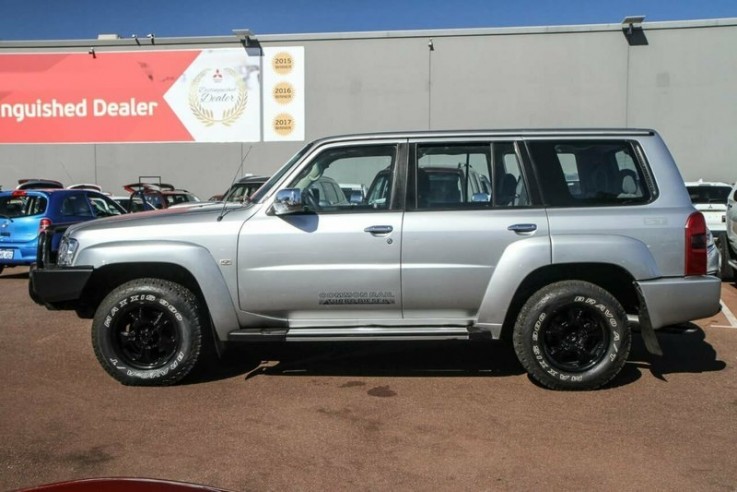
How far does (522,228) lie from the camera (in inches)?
209

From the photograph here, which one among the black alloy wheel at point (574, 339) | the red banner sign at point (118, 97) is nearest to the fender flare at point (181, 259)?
the black alloy wheel at point (574, 339)

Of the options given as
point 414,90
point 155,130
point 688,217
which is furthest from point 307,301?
point 155,130

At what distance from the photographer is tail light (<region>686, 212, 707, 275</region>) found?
5.24 metres

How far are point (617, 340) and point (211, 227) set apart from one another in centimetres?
325

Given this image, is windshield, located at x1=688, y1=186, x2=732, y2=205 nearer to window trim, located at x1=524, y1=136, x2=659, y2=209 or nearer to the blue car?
window trim, located at x1=524, y1=136, x2=659, y2=209

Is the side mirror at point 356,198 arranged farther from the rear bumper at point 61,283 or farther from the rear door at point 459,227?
the rear bumper at point 61,283

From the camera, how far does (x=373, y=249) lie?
17.5ft

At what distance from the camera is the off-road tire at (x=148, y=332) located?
5.39 metres

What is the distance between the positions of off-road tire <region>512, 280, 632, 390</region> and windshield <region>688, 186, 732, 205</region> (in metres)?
9.73

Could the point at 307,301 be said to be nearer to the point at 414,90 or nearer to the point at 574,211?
the point at 574,211

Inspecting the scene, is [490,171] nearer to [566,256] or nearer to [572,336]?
[566,256]

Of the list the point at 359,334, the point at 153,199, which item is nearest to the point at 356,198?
the point at 359,334

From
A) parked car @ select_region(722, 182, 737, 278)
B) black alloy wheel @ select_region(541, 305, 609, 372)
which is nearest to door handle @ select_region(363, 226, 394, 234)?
black alloy wheel @ select_region(541, 305, 609, 372)

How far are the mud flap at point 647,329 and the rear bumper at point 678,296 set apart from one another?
0.02 meters
